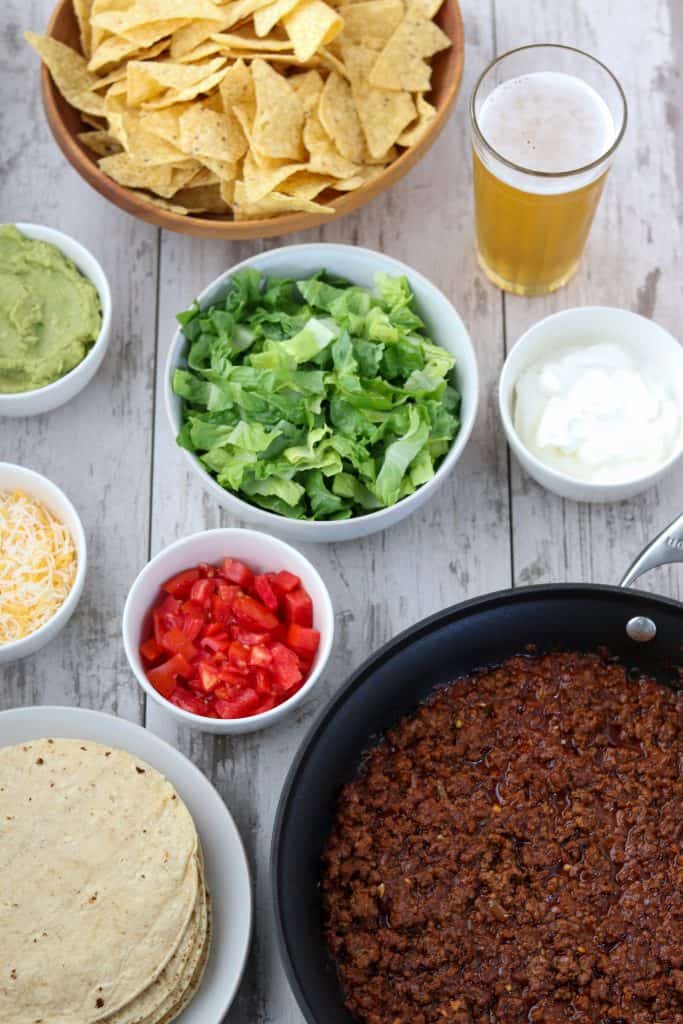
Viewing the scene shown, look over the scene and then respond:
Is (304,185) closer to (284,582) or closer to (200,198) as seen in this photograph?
(200,198)

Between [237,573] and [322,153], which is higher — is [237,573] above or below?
below

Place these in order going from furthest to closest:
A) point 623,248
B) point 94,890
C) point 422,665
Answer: point 623,248 < point 422,665 < point 94,890

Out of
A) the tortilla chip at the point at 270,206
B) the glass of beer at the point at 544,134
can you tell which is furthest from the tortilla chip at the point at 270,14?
the glass of beer at the point at 544,134

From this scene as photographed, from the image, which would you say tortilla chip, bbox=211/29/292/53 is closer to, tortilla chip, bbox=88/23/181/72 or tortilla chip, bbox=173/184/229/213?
tortilla chip, bbox=88/23/181/72

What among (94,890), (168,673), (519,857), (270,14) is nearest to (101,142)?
(270,14)

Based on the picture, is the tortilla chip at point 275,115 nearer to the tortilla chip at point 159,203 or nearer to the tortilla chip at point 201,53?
the tortilla chip at point 201,53

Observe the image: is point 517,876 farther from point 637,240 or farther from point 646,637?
point 637,240

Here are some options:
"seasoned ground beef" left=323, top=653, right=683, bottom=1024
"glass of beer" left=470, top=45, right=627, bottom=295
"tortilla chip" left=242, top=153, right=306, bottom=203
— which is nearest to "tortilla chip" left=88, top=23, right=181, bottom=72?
"tortilla chip" left=242, top=153, right=306, bottom=203
